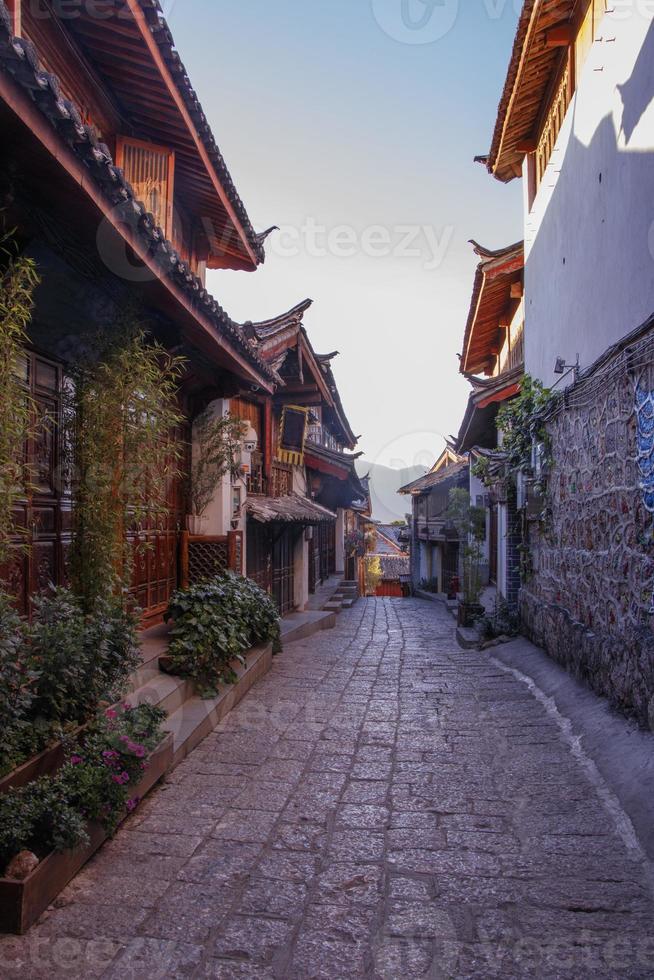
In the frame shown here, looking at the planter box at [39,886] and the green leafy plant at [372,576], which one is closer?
the planter box at [39,886]

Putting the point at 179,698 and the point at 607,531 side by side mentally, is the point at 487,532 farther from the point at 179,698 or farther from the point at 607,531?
the point at 179,698

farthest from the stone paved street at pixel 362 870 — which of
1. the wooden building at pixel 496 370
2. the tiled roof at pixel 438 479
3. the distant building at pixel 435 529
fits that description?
the tiled roof at pixel 438 479

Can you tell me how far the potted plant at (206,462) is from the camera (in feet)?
30.3

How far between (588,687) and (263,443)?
836 centimetres

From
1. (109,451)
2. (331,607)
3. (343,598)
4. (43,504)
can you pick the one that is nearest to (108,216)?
(109,451)

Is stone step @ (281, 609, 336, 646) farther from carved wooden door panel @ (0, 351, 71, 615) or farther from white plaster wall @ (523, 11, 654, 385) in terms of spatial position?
carved wooden door panel @ (0, 351, 71, 615)

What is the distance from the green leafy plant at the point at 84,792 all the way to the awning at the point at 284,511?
6.76 m

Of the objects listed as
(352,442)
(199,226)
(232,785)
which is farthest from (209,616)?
(352,442)

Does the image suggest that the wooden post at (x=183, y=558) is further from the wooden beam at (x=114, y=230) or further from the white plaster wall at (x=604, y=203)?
the white plaster wall at (x=604, y=203)

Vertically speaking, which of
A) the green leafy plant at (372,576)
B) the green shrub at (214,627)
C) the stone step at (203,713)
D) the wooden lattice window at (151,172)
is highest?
the wooden lattice window at (151,172)

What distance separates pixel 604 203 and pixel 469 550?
9.39m

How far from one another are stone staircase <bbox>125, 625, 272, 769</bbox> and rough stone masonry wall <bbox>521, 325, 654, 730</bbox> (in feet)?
11.0

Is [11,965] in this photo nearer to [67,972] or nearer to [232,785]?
[67,972]

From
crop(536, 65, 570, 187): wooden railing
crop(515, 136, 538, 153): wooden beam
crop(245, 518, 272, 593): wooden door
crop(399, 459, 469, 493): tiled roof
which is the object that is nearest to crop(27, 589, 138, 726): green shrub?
crop(245, 518, 272, 593): wooden door
